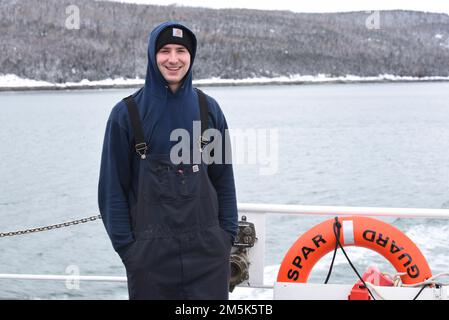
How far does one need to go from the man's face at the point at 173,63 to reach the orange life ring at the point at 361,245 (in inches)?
46.9

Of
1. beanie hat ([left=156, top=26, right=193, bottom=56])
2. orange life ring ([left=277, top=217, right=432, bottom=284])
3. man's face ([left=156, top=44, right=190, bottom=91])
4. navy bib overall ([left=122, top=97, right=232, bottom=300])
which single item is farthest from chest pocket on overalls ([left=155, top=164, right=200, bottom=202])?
orange life ring ([left=277, top=217, right=432, bottom=284])

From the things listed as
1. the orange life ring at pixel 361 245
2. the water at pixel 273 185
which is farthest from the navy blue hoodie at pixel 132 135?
the water at pixel 273 185

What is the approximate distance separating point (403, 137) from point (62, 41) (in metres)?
74.3

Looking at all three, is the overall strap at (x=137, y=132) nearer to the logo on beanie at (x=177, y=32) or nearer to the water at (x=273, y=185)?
the logo on beanie at (x=177, y=32)

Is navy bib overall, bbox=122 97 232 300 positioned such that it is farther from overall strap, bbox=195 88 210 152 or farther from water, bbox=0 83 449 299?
water, bbox=0 83 449 299

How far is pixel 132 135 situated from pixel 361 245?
4.44 feet

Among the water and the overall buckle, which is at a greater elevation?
the overall buckle

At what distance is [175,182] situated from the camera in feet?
6.42

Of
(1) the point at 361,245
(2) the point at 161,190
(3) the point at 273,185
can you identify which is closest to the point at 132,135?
(2) the point at 161,190

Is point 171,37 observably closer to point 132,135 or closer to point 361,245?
point 132,135

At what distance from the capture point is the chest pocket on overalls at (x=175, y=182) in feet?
6.40

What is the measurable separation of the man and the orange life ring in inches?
36.1

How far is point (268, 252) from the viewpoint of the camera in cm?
1116

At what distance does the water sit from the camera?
30.6 ft
